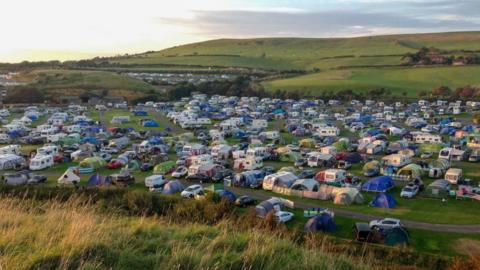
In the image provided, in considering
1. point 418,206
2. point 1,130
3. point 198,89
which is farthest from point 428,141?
point 198,89

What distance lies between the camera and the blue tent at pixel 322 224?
1587 cm

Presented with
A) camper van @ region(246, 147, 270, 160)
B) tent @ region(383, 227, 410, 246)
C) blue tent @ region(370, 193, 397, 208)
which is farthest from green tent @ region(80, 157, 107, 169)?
tent @ region(383, 227, 410, 246)

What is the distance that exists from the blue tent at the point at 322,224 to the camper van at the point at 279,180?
5468mm

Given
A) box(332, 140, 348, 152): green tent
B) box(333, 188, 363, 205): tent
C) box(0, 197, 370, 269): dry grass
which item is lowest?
box(332, 140, 348, 152): green tent

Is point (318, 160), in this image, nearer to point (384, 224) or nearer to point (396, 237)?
point (384, 224)

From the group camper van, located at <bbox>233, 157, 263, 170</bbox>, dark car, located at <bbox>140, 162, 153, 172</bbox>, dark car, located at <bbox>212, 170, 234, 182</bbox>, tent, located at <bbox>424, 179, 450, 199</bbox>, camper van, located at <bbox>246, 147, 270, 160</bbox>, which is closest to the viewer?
tent, located at <bbox>424, 179, 450, 199</bbox>

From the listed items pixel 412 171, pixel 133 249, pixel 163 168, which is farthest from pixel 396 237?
pixel 163 168

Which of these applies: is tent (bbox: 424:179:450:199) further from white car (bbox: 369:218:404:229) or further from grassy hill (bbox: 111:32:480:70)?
grassy hill (bbox: 111:32:480:70)

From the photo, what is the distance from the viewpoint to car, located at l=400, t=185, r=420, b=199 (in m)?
20.7

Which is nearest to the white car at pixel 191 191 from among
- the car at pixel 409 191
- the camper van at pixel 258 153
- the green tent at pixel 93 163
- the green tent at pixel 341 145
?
the camper van at pixel 258 153

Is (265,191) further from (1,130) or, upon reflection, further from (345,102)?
(345,102)

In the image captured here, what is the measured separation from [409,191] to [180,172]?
11965 millimetres

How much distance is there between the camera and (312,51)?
152000mm

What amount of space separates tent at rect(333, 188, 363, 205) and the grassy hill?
96084 millimetres
